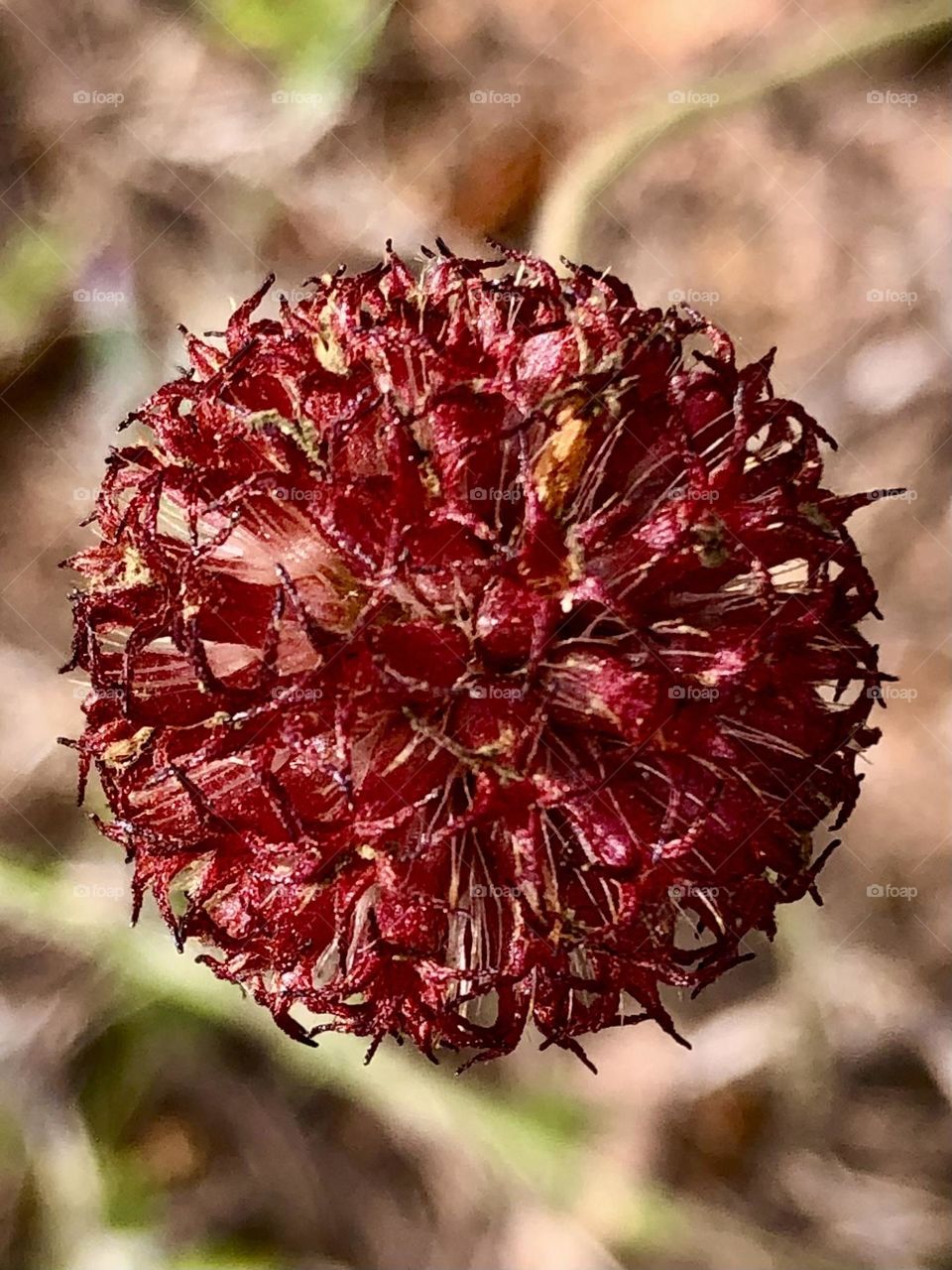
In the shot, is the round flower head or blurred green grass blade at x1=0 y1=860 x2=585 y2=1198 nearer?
the round flower head

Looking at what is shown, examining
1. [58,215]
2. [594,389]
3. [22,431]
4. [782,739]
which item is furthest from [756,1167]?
[58,215]

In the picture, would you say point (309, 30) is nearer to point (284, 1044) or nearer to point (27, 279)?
point (27, 279)

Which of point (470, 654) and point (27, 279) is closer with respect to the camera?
point (470, 654)

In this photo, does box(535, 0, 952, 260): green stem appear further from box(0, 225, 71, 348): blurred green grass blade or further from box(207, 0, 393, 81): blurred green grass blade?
box(0, 225, 71, 348): blurred green grass blade

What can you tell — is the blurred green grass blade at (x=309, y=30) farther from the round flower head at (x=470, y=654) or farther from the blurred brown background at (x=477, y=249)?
the round flower head at (x=470, y=654)

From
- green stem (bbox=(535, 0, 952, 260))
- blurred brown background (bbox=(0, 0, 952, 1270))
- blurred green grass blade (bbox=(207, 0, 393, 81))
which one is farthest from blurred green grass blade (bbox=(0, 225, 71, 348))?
green stem (bbox=(535, 0, 952, 260))

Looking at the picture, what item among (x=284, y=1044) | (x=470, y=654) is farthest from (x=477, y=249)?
(x=284, y=1044)
